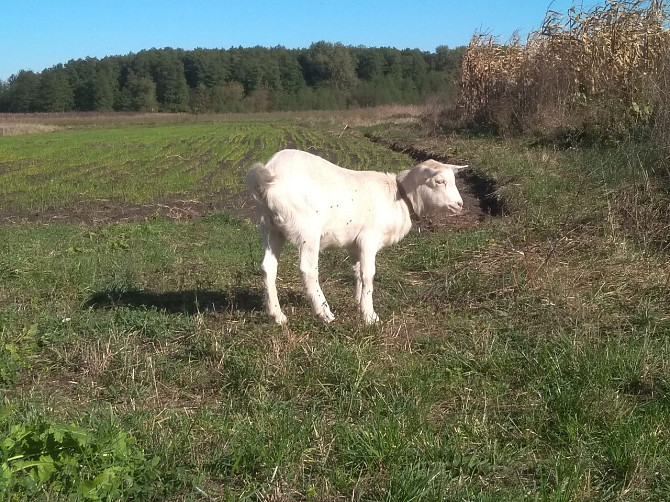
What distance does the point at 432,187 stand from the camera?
6836 mm

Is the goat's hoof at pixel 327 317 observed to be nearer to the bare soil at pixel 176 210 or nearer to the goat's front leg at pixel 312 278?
the goat's front leg at pixel 312 278

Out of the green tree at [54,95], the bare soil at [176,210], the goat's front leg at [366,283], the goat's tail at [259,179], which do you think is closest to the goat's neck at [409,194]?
the goat's front leg at [366,283]

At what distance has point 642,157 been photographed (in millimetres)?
10812

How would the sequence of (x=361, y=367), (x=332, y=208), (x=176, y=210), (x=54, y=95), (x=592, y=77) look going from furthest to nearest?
(x=54, y=95) → (x=592, y=77) → (x=176, y=210) → (x=332, y=208) → (x=361, y=367)

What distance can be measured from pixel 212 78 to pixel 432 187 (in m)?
114

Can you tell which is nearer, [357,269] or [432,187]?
A: [432,187]

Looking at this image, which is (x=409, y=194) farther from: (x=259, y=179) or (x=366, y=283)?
(x=259, y=179)

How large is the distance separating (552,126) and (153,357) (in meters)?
14.9

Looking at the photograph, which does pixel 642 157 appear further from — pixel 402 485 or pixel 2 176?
pixel 2 176

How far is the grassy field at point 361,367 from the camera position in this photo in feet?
11.7

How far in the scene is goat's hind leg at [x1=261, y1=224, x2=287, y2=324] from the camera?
6.44 metres

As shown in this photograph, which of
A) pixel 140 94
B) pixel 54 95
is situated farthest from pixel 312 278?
pixel 54 95

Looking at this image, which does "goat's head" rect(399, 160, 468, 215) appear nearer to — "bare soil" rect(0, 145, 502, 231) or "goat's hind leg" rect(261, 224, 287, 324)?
"goat's hind leg" rect(261, 224, 287, 324)

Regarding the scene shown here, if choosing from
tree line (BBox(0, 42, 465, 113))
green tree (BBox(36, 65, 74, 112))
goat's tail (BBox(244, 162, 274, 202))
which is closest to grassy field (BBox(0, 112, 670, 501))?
goat's tail (BBox(244, 162, 274, 202))
